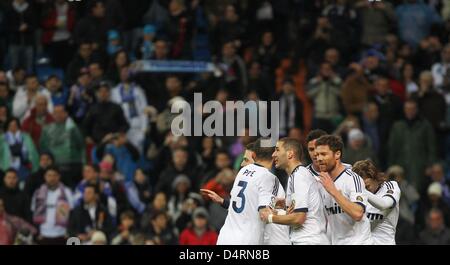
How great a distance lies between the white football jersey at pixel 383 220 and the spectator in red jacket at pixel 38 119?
986 cm

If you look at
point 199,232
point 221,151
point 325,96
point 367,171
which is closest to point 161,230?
point 199,232

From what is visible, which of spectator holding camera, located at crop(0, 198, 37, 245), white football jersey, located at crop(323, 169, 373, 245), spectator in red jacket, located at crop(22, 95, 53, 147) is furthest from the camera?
spectator in red jacket, located at crop(22, 95, 53, 147)

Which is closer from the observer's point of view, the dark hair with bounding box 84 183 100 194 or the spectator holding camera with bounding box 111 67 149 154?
the dark hair with bounding box 84 183 100 194

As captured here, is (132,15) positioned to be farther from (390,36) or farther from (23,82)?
(390,36)

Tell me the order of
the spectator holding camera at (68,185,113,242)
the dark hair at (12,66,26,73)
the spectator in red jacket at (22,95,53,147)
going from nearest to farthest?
the spectator holding camera at (68,185,113,242), the spectator in red jacket at (22,95,53,147), the dark hair at (12,66,26,73)

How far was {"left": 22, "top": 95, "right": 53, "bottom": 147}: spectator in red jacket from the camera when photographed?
25.5 m

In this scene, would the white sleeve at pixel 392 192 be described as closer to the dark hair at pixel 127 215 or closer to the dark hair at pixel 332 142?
the dark hair at pixel 332 142

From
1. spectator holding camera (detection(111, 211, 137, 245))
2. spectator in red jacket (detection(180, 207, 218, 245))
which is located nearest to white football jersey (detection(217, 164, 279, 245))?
spectator in red jacket (detection(180, 207, 218, 245))

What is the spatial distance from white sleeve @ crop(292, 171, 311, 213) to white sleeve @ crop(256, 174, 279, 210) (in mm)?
596

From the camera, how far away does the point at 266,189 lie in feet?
55.4

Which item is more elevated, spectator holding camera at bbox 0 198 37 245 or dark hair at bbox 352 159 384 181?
dark hair at bbox 352 159 384 181

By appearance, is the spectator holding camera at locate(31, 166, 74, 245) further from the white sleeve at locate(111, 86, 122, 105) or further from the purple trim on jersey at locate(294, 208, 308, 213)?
the purple trim on jersey at locate(294, 208, 308, 213)

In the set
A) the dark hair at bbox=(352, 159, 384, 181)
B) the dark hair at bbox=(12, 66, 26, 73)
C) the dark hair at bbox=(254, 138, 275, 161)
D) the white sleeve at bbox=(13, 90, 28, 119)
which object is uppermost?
the dark hair at bbox=(12, 66, 26, 73)
